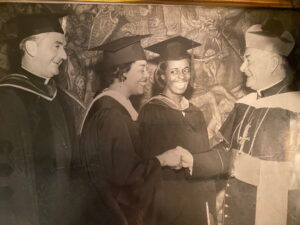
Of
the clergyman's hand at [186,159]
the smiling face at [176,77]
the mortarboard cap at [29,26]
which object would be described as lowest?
the clergyman's hand at [186,159]

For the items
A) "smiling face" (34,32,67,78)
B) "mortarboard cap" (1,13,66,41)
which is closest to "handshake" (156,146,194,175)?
"smiling face" (34,32,67,78)

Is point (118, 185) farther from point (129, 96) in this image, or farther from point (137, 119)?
point (129, 96)

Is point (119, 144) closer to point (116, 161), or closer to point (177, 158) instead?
point (116, 161)

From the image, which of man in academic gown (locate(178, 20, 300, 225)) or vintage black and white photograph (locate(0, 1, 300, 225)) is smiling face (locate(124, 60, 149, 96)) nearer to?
vintage black and white photograph (locate(0, 1, 300, 225))

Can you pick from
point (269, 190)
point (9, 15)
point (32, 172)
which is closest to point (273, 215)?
point (269, 190)

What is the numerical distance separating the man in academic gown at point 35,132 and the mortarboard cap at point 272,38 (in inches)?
90.6

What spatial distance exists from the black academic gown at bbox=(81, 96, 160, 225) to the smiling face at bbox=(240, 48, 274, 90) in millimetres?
1519

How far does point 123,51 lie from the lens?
3496mm

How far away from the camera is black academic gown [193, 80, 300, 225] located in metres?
3.62

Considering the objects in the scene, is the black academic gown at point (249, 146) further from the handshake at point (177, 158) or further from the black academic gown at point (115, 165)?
the black academic gown at point (115, 165)

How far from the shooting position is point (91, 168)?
337cm

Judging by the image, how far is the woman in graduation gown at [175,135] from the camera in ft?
11.5

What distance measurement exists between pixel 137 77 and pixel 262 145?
173cm

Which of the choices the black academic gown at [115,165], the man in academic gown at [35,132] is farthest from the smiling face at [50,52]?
the black academic gown at [115,165]
